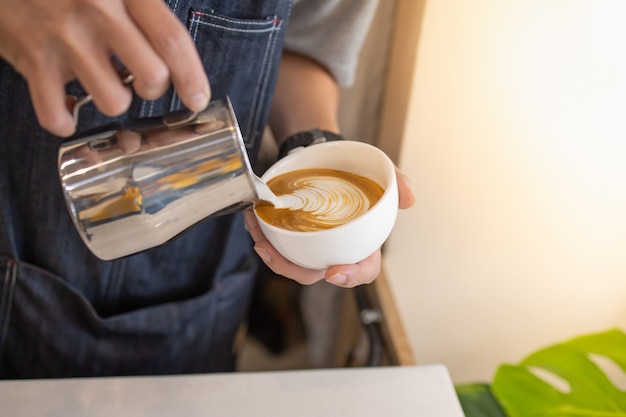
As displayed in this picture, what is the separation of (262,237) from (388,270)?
0.54 metres

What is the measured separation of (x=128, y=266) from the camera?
2.61 ft

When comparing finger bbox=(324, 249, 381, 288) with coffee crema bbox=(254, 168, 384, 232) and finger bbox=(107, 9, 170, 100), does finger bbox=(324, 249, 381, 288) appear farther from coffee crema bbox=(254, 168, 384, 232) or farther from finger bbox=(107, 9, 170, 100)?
finger bbox=(107, 9, 170, 100)

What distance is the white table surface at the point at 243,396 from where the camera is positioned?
2.03 ft

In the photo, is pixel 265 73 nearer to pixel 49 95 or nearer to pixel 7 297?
pixel 49 95

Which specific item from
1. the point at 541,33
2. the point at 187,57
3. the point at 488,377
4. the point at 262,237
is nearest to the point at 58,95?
the point at 187,57

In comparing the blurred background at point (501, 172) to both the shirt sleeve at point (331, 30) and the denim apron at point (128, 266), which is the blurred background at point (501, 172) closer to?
the shirt sleeve at point (331, 30)

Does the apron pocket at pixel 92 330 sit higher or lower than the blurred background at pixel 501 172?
lower

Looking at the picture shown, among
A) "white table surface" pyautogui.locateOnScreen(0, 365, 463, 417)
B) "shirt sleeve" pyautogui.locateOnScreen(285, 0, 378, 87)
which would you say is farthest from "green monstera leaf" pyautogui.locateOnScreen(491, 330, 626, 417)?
"shirt sleeve" pyautogui.locateOnScreen(285, 0, 378, 87)

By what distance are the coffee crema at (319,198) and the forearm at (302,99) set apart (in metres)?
0.18

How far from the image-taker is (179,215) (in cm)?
51

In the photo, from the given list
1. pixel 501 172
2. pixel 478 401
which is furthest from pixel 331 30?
pixel 478 401

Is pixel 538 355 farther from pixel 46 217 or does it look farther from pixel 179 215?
pixel 46 217

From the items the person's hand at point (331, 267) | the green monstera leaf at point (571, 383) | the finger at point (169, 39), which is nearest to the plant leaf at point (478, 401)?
the green monstera leaf at point (571, 383)

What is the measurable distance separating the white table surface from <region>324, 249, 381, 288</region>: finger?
0.15m
